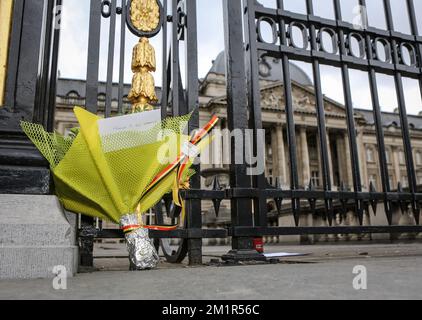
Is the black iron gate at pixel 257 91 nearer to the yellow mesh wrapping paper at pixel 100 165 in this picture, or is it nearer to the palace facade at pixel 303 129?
the yellow mesh wrapping paper at pixel 100 165

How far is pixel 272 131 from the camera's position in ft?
97.0

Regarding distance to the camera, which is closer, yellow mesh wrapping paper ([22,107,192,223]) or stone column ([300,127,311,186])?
yellow mesh wrapping paper ([22,107,192,223])

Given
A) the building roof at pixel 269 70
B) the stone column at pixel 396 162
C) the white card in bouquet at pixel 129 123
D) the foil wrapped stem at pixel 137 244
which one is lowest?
the foil wrapped stem at pixel 137 244

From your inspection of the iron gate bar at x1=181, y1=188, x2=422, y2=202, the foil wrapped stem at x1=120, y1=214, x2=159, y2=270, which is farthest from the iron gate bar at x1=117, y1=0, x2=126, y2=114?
the foil wrapped stem at x1=120, y1=214, x2=159, y2=270

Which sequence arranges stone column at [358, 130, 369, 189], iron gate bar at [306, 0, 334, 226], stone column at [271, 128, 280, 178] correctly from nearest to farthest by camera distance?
iron gate bar at [306, 0, 334, 226] → stone column at [271, 128, 280, 178] → stone column at [358, 130, 369, 189]

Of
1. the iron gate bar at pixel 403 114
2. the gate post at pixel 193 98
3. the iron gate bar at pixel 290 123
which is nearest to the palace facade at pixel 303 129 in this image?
the iron gate bar at pixel 403 114

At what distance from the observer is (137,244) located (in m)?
1.76

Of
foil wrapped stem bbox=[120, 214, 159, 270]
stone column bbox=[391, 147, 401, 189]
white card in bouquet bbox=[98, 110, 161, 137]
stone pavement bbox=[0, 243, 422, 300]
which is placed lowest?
stone pavement bbox=[0, 243, 422, 300]

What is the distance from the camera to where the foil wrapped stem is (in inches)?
68.7

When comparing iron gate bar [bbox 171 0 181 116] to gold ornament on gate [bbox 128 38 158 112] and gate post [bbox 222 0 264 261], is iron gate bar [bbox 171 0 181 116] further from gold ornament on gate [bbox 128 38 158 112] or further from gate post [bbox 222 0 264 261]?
gate post [bbox 222 0 264 261]

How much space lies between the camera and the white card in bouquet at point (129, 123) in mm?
1768

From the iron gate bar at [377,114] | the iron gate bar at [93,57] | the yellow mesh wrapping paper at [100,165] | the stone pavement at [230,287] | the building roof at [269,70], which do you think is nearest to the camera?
the stone pavement at [230,287]

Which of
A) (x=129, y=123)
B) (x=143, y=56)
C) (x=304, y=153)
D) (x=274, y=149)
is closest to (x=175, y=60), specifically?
(x=143, y=56)

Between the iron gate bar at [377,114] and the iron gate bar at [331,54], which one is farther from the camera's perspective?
the iron gate bar at [377,114]
